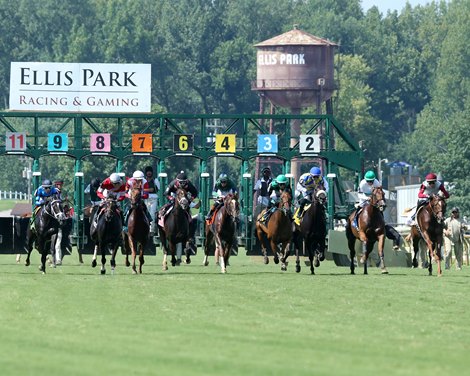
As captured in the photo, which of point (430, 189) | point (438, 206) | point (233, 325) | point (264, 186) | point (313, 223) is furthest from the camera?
point (264, 186)

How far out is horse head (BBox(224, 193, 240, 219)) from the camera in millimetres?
33750

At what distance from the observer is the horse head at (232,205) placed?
Result: 33750 mm

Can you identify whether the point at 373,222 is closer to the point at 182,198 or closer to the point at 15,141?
the point at 182,198

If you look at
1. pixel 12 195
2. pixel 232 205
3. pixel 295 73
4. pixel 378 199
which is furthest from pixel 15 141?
pixel 12 195

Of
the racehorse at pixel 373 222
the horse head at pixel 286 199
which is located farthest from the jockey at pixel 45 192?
the racehorse at pixel 373 222

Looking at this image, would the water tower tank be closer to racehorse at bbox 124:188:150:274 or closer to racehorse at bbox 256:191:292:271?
racehorse at bbox 256:191:292:271

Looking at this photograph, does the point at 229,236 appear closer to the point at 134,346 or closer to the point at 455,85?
the point at 134,346

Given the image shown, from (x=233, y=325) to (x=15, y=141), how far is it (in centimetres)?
2338

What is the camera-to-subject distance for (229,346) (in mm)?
18531

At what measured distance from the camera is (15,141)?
4362cm

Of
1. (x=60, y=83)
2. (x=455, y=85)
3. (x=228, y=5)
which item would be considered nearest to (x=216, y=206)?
(x=60, y=83)

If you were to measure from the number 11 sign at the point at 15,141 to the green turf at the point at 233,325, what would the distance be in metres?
11.8

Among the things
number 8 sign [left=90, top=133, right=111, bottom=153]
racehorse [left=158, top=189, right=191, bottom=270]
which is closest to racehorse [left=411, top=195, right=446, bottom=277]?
racehorse [left=158, top=189, right=191, bottom=270]

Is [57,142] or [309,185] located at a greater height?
[57,142]
